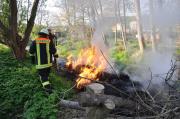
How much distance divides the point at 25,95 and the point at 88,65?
276cm

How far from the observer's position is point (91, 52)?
10523 millimetres

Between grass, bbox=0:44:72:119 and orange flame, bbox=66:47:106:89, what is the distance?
60 cm

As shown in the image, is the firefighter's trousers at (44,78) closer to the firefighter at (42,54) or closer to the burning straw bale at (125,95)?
the firefighter at (42,54)

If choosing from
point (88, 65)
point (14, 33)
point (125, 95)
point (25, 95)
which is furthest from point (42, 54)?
point (14, 33)

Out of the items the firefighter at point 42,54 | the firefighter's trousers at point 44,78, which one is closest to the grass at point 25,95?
the firefighter's trousers at point 44,78

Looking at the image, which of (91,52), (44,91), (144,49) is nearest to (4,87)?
(44,91)

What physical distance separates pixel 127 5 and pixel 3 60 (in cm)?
1867

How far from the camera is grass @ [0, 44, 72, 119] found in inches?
261

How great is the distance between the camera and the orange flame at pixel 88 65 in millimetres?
8448

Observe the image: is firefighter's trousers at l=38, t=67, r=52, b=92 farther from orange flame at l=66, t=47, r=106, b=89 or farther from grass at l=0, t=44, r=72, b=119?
orange flame at l=66, t=47, r=106, b=89

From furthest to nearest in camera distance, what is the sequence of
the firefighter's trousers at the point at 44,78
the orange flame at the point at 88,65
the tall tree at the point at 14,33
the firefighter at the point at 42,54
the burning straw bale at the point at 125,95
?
the tall tree at the point at 14,33 → the orange flame at the point at 88,65 → the firefighter at the point at 42,54 → the firefighter's trousers at the point at 44,78 → the burning straw bale at the point at 125,95

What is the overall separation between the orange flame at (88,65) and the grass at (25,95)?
60cm

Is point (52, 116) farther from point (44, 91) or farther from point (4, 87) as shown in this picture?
point (4, 87)

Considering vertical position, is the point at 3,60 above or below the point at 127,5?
below
